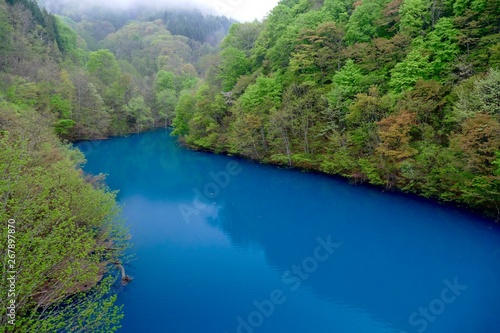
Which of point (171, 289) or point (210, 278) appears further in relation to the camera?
point (210, 278)

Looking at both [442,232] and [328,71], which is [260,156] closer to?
[328,71]

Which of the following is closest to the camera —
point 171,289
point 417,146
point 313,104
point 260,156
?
point 171,289

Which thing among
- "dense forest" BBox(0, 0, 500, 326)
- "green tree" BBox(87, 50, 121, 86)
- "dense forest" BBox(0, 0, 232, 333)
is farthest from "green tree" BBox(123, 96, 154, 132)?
"green tree" BBox(87, 50, 121, 86)

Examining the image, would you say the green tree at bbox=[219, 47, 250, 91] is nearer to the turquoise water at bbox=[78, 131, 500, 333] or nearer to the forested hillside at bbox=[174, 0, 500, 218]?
the forested hillside at bbox=[174, 0, 500, 218]

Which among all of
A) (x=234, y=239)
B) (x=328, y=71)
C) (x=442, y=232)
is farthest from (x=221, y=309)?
(x=328, y=71)

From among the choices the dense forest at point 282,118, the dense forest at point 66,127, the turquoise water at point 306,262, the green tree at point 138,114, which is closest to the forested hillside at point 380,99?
the dense forest at point 282,118

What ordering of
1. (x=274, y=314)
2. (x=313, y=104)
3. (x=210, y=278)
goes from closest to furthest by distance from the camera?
1. (x=274, y=314)
2. (x=210, y=278)
3. (x=313, y=104)

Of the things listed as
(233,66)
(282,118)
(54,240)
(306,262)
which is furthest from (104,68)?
(54,240)
